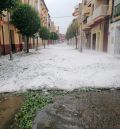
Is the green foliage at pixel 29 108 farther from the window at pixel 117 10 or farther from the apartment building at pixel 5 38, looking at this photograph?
the window at pixel 117 10

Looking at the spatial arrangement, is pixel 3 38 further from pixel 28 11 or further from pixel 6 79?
pixel 6 79

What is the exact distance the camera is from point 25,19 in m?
20.1

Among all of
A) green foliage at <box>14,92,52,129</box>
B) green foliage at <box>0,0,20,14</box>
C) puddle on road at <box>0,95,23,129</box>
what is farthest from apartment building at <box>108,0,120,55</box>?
puddle on road at <box>0,95,23,129</box>

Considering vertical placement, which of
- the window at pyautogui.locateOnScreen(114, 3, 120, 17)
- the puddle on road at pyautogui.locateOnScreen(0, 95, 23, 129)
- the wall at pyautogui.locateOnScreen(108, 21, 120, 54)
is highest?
the window at pyautogui.locateOnScreen(114, 3, 120, 17)

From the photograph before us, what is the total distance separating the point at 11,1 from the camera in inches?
404

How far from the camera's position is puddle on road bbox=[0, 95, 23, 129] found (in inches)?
164

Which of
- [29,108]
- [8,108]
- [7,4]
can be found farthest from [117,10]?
[8,108]

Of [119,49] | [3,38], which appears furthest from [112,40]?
[3,38]

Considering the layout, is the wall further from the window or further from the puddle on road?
the puddle on road

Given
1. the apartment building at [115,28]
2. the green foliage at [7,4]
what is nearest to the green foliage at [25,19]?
the apartment building at [115,28]

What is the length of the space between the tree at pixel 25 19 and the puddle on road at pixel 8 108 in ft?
49.5

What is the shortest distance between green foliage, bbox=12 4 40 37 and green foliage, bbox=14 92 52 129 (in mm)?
15008

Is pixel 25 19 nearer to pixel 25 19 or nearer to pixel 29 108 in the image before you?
pixel 25 19

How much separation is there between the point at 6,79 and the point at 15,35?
16889 mm
